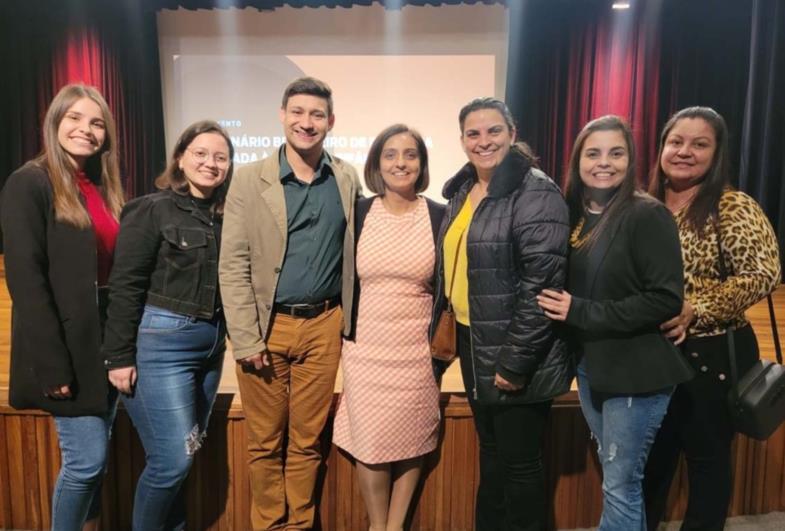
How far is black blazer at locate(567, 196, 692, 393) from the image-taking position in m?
1.34

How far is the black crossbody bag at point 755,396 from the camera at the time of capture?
1.45 m

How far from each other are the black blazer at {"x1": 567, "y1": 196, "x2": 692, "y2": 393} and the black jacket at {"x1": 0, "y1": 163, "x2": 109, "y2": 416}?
1249 mm

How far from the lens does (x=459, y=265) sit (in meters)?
1.56

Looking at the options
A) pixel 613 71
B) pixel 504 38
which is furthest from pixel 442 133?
pixel 613 71

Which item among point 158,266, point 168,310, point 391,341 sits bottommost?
point 391,341

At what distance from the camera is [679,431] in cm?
158

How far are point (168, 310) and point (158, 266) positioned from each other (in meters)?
0.13

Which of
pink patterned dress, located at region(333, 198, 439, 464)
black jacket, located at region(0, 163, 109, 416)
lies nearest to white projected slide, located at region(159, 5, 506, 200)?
pink patterned dress, located at region(333, 198, 439, 464)

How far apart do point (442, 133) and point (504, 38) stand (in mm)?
1036

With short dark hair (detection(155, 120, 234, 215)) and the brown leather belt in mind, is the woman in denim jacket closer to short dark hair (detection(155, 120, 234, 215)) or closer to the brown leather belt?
short dark hair (detection(155, 120, 234, 215))

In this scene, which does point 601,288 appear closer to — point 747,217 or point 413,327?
point 747,217

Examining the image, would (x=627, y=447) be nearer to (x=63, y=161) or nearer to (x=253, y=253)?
(x=253, y=253)

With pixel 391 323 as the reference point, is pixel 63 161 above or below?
above

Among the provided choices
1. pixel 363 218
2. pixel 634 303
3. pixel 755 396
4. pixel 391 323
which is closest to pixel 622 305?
pixel 634 303
